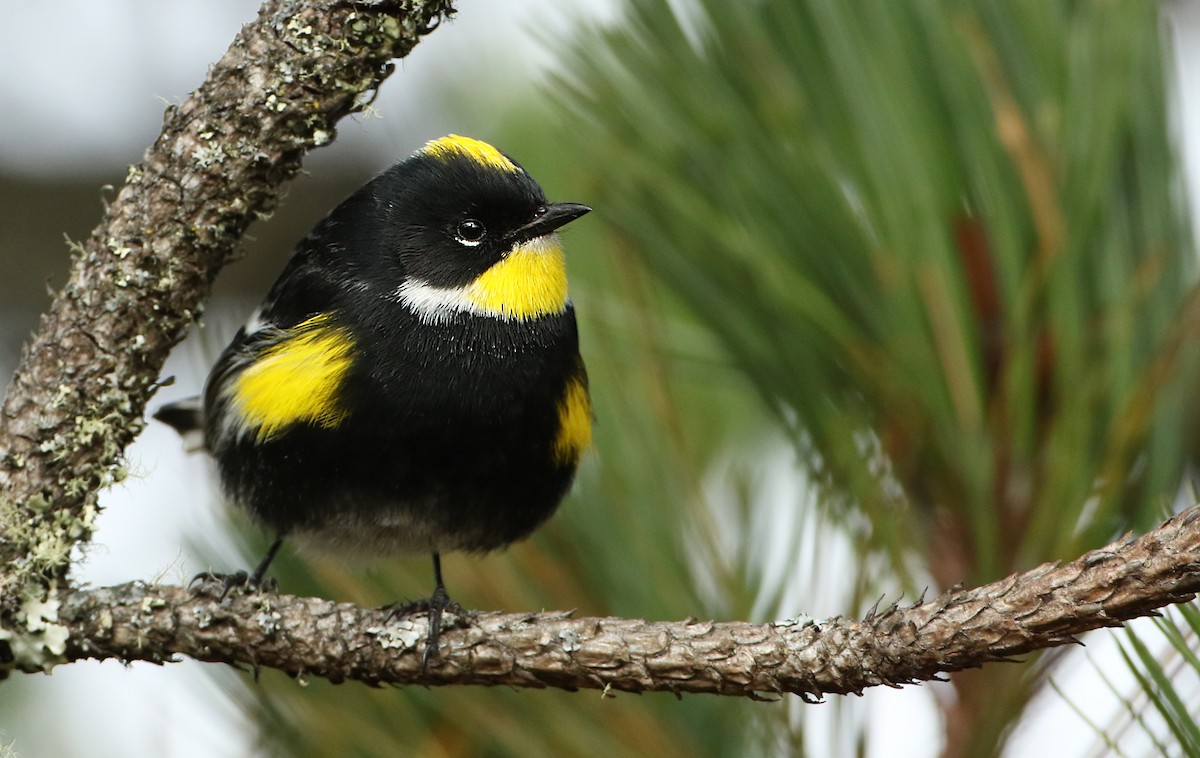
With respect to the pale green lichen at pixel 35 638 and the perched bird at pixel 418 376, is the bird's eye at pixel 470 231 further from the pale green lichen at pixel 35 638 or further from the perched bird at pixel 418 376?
the pale green lichen at pixel 35 638

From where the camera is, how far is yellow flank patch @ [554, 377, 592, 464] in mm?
2639

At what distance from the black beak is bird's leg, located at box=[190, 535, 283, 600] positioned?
886 mm

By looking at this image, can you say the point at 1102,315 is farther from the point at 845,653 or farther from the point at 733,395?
the point at 733,395

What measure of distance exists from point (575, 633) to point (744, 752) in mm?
429

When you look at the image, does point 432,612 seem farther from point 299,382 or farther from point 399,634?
point 299,382

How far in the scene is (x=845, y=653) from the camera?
1.42 m

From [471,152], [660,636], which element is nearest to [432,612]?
[660,636]

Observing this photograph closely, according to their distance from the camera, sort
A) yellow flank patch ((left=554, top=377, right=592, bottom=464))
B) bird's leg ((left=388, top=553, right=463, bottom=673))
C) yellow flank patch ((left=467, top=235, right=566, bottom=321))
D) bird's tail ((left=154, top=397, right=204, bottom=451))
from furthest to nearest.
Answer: bird's tail ((left=154, top=397, right=204, bottom=451)) < yellow flank patch ((left=467, top=235, right=566, bottom=321)) < yellow flank patch ((left=554, top=377, right=592, bottom=464)) < bird's leg ((left=388, top=553, right=463, bottom=673))

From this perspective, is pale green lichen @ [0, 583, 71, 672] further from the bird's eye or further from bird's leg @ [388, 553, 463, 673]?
the bird's eye

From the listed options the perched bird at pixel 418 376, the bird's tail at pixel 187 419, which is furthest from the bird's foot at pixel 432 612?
the bird's tail at pixel 187 419

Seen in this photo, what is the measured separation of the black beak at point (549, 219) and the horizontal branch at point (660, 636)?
1093 mm

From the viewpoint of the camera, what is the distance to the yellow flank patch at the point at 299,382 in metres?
2.48

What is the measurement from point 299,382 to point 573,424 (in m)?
0.59

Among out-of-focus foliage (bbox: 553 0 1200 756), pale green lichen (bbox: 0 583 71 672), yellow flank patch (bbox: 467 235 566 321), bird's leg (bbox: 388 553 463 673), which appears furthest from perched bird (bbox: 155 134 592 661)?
out-of-focus foliage (bbox: 553 0 1200 756)
